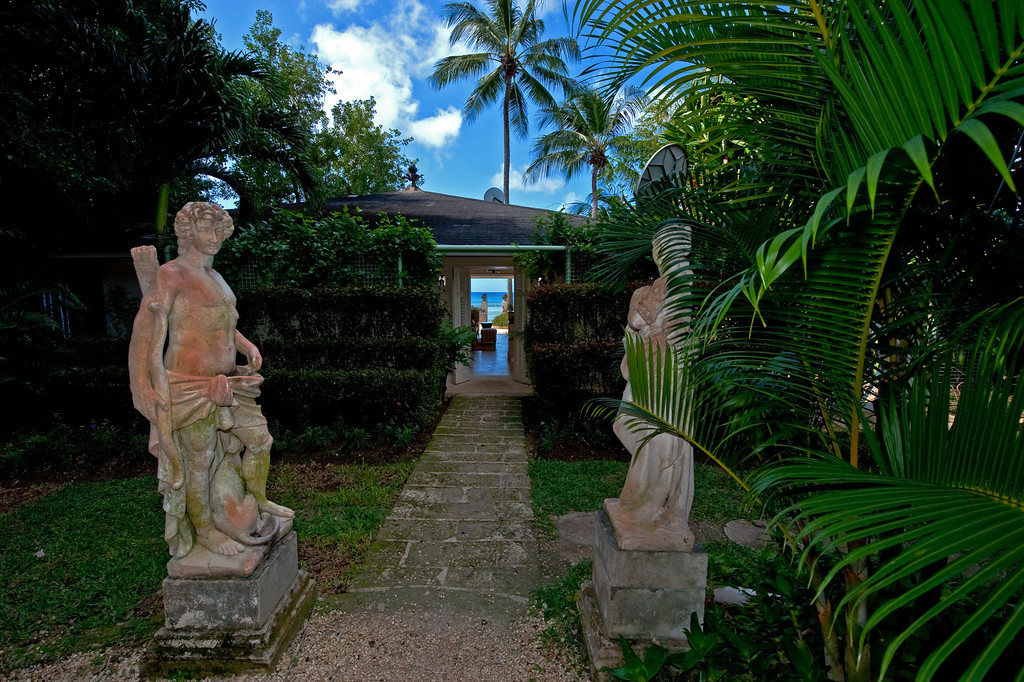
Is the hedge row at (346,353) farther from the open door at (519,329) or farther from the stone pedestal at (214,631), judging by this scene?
the stone pedestal at (214,631)

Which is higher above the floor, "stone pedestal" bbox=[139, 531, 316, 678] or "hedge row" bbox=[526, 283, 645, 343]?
"hedge row" bbox=[526, 283, 645, 343]

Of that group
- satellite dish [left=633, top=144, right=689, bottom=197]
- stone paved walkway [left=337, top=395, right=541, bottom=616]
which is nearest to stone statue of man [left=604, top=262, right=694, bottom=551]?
stone paved walkway [left=337, top=395, right=541, bottom=616]

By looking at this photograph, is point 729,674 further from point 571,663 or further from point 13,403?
point 13,403

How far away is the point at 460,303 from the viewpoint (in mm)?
10320

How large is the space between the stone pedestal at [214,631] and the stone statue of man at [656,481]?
6.87 feet

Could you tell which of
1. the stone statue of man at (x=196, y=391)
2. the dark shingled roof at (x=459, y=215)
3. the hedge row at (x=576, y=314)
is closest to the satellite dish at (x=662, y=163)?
the hedge row at (x=576, y=314)

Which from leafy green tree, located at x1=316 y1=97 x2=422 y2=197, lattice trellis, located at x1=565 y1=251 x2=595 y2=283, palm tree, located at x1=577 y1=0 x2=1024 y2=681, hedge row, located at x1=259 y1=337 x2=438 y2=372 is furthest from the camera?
leafy green tree, located at x1=316 y1=97 x2=422 y2=197

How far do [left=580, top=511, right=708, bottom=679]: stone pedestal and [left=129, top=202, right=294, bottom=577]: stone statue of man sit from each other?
2.10m

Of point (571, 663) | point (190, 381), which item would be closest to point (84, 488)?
point (190, 381)

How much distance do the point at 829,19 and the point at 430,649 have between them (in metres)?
3.53

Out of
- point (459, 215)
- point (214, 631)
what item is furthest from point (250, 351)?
point (459, 215)

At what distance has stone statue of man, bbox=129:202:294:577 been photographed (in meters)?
2.52

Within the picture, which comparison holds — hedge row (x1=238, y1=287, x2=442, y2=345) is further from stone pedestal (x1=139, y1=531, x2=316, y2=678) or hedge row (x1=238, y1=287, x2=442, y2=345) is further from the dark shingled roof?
stone pedestal (x1=139, y1=531, x2=316, y2=678)

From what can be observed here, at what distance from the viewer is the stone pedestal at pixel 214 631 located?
2637 millimetres
